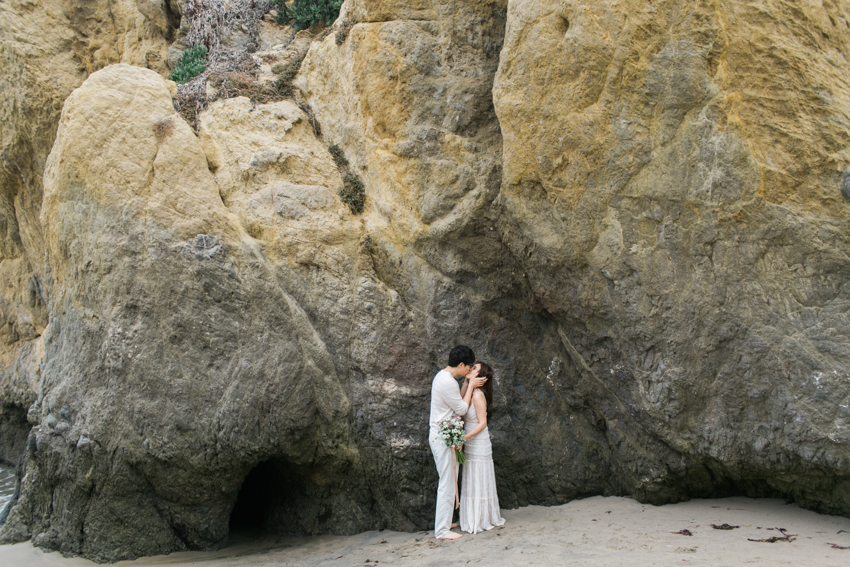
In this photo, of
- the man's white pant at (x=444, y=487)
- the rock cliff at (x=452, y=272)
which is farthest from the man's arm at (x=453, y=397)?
the rock cliff at (x=452, y=272)

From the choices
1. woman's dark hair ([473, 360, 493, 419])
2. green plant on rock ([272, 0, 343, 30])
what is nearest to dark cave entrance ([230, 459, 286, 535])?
woman's dark hair ([473, 360, 493, 419])

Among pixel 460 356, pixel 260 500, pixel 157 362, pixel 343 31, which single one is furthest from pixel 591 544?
pixel 343 31

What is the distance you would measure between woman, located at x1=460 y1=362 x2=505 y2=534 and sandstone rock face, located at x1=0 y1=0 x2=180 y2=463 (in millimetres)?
8419

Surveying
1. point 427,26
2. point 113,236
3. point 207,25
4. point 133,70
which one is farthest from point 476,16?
point 207,25

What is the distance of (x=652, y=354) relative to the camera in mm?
5379

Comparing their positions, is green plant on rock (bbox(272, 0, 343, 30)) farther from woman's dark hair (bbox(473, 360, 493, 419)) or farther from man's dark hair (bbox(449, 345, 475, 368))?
woman's dark hair (bbox(473, 360, 493, 419))

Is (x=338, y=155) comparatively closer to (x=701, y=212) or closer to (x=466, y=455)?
(x=466, y=455)

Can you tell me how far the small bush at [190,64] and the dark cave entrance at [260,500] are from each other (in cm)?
573

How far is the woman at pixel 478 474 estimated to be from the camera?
5.61m

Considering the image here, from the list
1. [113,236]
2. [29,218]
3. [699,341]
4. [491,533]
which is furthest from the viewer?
[29,218]

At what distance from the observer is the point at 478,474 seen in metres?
5.69

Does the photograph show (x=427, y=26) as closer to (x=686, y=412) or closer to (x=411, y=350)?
(x=411, y=350)

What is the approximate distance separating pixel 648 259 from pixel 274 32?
282 inches

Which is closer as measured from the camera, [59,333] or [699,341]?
[699,341]
